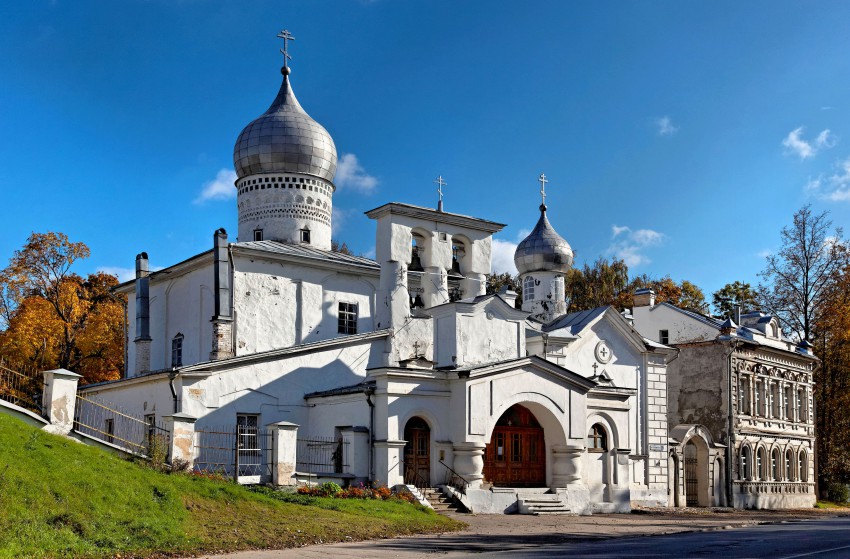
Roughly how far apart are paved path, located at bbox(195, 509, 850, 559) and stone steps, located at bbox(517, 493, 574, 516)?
903mm

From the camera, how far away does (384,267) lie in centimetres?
2886

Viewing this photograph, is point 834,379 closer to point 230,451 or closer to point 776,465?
point 776,465

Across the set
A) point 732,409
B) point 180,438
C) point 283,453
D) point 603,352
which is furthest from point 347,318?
point 732,409

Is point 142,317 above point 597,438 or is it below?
above

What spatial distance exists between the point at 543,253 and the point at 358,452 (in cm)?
1776

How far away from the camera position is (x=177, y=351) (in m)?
32.3

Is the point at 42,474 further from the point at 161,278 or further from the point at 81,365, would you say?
the point at 81,365

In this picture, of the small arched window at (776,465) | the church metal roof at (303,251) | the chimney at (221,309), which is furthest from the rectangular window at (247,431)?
the small arched window at (776,465)

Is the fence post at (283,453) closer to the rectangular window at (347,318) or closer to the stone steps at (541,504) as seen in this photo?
the stone steps at (541,504)

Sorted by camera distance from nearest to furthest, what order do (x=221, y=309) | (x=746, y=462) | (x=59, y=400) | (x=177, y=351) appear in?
1. (x=59, y=400)
2. (x=221, y=309)
3. (x=177, y=351)
4. (x=746, y=462)

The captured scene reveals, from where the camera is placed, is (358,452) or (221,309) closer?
(358,452)

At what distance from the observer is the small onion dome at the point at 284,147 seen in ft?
112

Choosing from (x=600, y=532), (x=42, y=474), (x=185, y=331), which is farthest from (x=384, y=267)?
(x=42, y=474)

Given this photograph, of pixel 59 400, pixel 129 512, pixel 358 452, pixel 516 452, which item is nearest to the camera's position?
pixel 129 512
